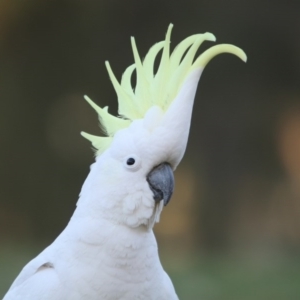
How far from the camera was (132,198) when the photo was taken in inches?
75.4

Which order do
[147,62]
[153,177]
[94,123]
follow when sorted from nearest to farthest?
[153,177] → [147,62] → [94,123]

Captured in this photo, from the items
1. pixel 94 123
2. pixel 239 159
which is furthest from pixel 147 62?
pixel 239 159

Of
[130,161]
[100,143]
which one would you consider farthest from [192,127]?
[130,161]

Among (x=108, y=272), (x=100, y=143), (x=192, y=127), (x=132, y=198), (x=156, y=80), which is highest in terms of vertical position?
(x=192, y=127)

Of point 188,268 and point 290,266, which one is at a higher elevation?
point 290,266

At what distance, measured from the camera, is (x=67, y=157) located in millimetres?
6246

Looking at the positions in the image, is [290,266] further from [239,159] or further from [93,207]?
[93,207]

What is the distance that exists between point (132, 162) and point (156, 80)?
0.88 feet

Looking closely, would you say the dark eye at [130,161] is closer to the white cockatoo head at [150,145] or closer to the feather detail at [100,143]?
the white cockatoo head at [150,145]

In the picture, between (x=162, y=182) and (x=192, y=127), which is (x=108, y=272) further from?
(x=192, y=127)

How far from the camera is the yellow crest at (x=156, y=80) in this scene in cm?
192

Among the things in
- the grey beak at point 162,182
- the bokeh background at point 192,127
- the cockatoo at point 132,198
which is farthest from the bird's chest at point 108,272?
the bokeh background at point 192,127

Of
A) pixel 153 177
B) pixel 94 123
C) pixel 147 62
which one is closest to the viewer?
pixel 153 177

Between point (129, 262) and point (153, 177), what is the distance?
268 millimetres
